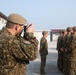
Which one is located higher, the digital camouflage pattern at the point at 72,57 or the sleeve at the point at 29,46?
the sleeve at the point at 29,46

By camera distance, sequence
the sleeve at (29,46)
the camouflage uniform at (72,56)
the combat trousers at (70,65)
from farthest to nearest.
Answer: the combat trousers at (70,65) → the camouflage uniform at (72,56) → the sleeve at (29,46)

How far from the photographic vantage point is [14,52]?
3.35 metres

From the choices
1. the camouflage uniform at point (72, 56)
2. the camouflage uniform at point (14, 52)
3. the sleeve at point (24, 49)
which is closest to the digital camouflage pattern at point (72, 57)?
the camouflage uniform at point (72, 56)

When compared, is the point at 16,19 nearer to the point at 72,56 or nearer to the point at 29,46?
the point at 29,46

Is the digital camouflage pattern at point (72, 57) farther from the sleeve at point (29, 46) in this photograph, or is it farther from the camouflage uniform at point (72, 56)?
the sleeve at point (29, 46)

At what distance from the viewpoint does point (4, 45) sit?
11.2ft

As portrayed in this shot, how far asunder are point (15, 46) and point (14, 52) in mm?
85

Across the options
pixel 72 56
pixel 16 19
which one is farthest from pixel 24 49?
pixel 72 56

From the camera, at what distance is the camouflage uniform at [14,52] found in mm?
3314

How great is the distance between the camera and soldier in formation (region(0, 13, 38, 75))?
3.32m

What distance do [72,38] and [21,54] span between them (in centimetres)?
523

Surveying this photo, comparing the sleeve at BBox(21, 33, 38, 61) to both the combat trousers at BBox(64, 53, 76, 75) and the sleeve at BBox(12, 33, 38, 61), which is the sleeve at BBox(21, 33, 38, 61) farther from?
the combat trousers at BBox(64, 53, 76, 75)

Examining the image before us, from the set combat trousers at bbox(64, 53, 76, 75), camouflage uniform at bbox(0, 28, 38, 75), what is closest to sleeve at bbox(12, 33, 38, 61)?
camouflage uniform at bbox(0, 28, 38, 75)

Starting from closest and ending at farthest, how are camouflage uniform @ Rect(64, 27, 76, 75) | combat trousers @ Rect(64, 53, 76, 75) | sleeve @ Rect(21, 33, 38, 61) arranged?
sleeve @ Rect(21, 33, 38, 61)
camouflage uniform @ Rect(64, 27, 76, 75)
combat trousers @ Rect(64, 53, 76, 75)
